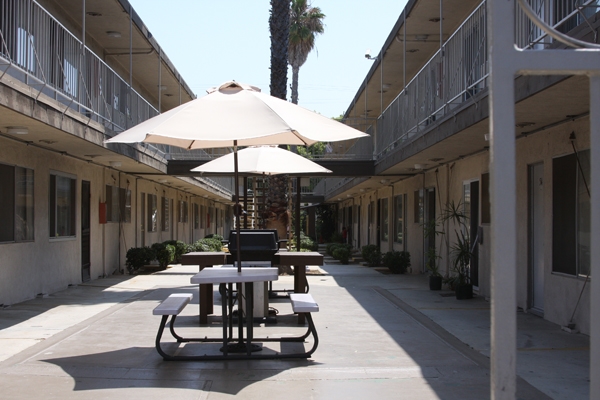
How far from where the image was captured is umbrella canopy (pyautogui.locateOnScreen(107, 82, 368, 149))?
618 cm

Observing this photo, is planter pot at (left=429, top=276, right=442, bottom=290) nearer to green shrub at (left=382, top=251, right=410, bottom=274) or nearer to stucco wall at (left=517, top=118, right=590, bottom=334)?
stucco wall at (left=517, top=118, right=590, bottom=334)

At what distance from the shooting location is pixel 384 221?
977 inches

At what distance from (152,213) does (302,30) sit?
21.6 meters

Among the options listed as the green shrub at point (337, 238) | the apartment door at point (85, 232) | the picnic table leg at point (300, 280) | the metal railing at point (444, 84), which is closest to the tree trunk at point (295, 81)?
the green shrub at point (337, 238)

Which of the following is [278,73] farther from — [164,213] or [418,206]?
[164,213]

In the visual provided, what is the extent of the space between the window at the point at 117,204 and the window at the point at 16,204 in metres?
5.44

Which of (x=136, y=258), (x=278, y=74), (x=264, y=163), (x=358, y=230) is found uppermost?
(x=278, y=74)

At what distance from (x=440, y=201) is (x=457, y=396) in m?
10.7

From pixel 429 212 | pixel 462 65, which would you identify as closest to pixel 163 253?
pixel 429 212

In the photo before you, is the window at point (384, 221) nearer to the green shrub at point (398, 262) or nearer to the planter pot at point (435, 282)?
the green shrub at point (398, 262)

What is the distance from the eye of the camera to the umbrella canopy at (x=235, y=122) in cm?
618

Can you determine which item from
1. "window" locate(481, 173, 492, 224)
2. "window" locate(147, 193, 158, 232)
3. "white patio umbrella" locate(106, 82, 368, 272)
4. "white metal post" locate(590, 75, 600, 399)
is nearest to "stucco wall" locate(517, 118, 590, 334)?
"window" locate(481, 173, 492, 224)

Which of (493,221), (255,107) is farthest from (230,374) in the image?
(493,221)

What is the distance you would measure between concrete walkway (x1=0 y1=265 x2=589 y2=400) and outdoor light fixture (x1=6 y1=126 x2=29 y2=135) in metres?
2.66
